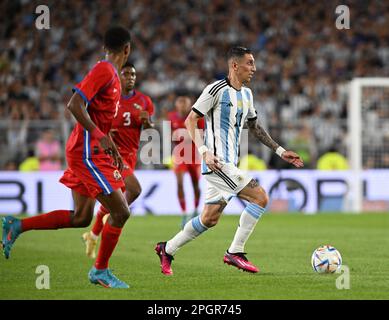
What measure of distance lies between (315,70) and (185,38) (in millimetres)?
3708

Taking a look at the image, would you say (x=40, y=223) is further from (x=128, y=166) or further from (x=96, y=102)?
(x=128, y=166)

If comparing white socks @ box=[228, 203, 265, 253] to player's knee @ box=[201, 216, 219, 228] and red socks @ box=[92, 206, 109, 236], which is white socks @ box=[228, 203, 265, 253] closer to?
player's knee @ box=[201, 216, 219, 228]

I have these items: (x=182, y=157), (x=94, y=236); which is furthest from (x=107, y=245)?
(x=182, y=157)

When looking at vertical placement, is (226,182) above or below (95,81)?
below

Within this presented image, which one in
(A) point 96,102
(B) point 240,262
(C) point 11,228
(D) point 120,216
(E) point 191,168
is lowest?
(B) point 240,262

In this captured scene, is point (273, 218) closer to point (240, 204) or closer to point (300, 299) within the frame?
point (240, 204)

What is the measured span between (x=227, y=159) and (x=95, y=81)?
1.97 metres

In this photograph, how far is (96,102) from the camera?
7.80m

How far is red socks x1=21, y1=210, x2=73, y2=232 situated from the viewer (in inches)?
338

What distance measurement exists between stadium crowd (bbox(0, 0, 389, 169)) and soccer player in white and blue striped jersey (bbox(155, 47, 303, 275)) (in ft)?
35.9

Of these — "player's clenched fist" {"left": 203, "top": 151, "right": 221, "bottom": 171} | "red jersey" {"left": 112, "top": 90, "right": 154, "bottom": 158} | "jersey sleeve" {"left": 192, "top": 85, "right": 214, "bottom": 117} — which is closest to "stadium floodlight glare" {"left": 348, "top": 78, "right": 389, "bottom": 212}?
"red jersey" {"left": 112, "top": 90, "right": 154, "bottom": 158}

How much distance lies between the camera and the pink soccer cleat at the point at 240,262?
9031mm

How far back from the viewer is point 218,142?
907cm

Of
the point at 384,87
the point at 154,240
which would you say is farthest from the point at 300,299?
the point at 384,87
